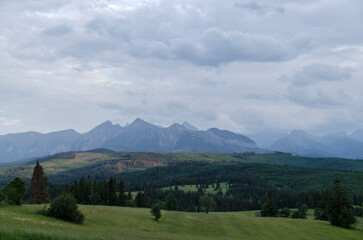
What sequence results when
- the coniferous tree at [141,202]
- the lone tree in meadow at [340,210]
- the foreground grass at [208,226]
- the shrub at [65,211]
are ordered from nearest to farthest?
the shrub at [65,211] < the foreground grass at [208,226] < the lone tree in meadow at [340,210] < the coniferous tree at [141,202]

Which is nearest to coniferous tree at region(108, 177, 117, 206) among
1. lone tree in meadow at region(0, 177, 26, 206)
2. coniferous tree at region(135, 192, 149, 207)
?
coniferous tree at region(135, 192, 149, 207)

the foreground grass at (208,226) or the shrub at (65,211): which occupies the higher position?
the shrub at (65,211)

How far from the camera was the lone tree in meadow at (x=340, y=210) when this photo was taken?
98562 mm

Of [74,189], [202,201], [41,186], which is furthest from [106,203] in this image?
[202,201]

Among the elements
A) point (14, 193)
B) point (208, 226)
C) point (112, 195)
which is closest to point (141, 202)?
point (112, 195)

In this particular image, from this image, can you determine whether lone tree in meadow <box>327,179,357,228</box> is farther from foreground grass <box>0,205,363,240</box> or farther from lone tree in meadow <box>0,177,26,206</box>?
lone tree in meadow <box>0,177,26,206</box>

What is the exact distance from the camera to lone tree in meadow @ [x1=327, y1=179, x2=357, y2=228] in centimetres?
9856

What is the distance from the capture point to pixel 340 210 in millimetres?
101812

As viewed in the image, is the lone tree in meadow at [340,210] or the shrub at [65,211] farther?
the lone tree in meadow at [340,210]

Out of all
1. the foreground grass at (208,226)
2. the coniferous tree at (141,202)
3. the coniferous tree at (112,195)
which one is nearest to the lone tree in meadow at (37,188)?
the coniferous tree at (112,195)

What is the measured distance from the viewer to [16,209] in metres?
63.6

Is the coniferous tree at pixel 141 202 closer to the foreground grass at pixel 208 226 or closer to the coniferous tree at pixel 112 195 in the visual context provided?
the coniferous tree at pixel 112 195

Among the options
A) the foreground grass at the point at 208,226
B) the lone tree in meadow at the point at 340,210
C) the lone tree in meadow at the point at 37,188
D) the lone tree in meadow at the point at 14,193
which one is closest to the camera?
the foreground grass at the point at 208,226

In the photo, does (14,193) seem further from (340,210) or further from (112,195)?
(340,210)
